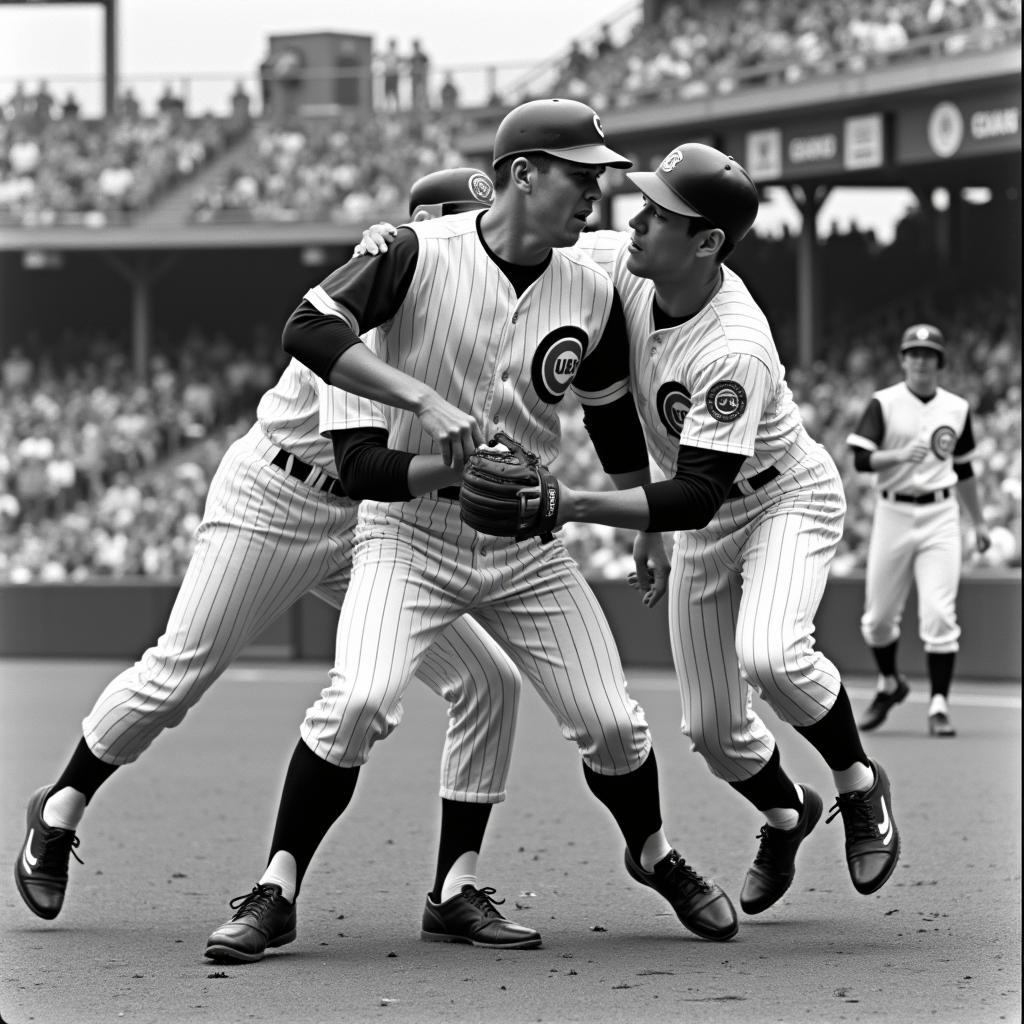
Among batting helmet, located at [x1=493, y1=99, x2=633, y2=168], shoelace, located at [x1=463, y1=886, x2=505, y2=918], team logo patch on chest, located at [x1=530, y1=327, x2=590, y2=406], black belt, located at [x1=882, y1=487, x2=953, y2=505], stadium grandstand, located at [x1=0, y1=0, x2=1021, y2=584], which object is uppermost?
stadium grandstand, located at [x1=0, y1=0, x2=1021, y2=584]

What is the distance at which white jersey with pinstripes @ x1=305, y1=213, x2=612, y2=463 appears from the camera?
4.62 meters

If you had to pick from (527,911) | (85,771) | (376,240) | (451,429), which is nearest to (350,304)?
(376,240)

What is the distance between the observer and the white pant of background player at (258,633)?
5.01m

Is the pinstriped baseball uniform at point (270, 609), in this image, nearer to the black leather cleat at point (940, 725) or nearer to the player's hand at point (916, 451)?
the player's hand at point (916, 451)

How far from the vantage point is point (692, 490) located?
4.54 m

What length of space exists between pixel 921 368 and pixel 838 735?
5617 millimetres

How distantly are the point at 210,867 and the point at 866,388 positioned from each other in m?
14.3

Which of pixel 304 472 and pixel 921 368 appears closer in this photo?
pixel 304 472

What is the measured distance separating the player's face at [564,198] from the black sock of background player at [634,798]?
4.68ft

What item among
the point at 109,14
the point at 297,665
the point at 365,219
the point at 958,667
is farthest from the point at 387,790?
the point at 109,14

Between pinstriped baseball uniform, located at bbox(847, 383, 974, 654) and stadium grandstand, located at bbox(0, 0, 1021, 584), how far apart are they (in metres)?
4.42

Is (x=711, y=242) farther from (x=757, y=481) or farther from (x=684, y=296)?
(x=757, y=481)

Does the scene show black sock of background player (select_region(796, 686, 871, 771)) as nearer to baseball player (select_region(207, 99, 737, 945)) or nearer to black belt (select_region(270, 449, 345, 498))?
baseball player (select_region(207, 99, 737, 945))

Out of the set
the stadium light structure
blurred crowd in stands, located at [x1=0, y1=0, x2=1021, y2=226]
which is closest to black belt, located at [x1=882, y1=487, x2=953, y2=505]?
blurred crowd in stands, located at [x1=0, y1=0, x2=1021, y2=226]
